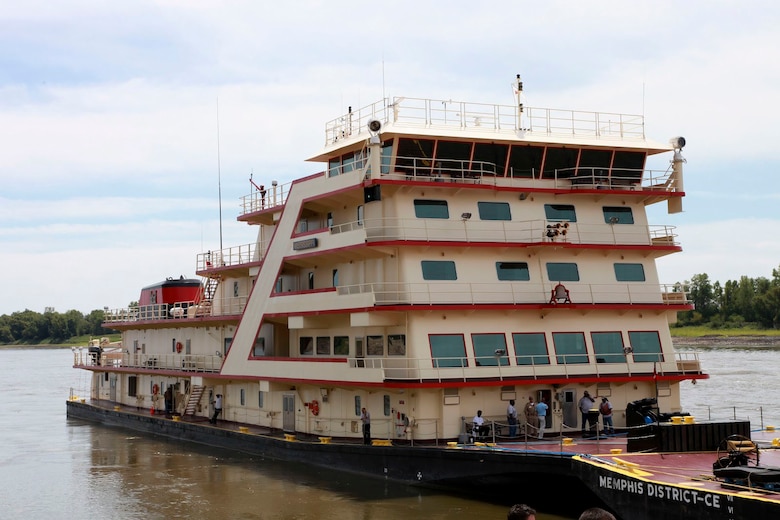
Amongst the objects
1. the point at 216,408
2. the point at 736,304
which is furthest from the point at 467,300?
the point at 736,304

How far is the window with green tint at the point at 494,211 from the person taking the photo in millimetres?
26297

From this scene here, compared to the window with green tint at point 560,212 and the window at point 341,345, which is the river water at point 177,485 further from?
the window with green tint at point 560,212

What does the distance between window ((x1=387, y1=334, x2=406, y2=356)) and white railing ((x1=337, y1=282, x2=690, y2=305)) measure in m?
1.05

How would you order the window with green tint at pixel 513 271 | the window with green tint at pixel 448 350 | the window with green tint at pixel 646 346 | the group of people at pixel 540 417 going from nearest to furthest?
the group of people at pixel 540 417 → the window with green tint at pixel 448 350 → the window with green tint at pixel 513 271 → the window with green tint at pixel 646 346

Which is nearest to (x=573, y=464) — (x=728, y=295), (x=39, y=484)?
(x=39, y=484)

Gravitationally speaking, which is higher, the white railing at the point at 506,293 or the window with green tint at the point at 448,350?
the white railing at the point at 506,293

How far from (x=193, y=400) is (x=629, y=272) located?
19.4 m

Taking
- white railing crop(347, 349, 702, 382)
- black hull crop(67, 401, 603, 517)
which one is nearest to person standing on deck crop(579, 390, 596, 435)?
white railing crop(347, 349, 702, 382)

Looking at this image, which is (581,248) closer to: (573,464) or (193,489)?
(573,464)

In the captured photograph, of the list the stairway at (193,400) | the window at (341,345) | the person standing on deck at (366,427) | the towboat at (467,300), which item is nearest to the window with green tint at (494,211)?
the towboat at (467,300)

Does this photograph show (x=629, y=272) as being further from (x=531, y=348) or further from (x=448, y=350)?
(x=448, y=350)

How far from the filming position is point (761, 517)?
14.8 m

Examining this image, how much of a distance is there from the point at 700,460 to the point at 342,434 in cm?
1145

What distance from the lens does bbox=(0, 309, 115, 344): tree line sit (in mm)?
159375
